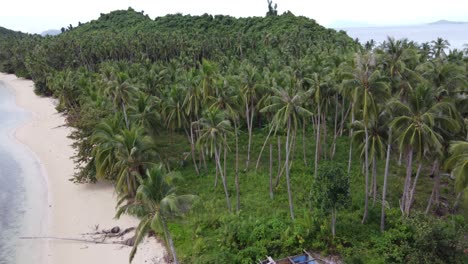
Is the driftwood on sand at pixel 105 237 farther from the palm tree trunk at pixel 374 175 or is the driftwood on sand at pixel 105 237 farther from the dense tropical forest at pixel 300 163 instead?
the palm tree trunk at pixel 374 175

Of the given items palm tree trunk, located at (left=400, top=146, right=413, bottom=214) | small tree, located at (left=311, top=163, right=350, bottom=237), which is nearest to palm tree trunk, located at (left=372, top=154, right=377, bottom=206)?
palm tree trunk, located at (left=400, top=146, right=413, bottom=214)

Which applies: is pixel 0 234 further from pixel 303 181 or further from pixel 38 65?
pixel 38 65

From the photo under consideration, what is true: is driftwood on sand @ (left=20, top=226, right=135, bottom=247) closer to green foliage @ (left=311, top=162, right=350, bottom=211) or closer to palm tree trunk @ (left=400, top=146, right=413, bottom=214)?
green foliage @ (left=311, top=162, right=350, bottom=211)

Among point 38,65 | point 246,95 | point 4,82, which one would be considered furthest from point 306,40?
point 4,82

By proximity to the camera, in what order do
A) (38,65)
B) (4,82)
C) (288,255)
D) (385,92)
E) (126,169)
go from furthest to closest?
(4,82), (38,65), (126,169), (385,92), (288,255)

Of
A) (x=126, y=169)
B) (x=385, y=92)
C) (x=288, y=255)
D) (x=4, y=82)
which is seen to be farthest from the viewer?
(x=4, y=82)

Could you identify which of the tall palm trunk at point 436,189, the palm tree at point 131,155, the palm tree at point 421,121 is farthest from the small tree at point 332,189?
the palm tree at point 131,155

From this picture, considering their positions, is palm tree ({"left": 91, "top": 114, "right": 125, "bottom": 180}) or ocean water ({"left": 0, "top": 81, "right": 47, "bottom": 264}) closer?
ocean water ({"left": 0, "top": 81, "right": 47, "bottom": 264})

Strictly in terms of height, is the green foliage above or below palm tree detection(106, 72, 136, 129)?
below
